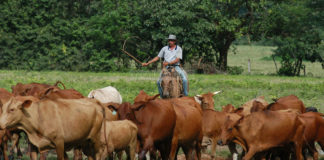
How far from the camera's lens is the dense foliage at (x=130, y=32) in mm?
36094

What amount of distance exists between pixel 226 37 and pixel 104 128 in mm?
29324

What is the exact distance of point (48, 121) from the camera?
8555 millimetres

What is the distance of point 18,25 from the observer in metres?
38.0

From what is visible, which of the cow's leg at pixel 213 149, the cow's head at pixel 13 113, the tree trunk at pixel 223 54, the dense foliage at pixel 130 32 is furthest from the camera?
the tree trunk at pixel 223 54

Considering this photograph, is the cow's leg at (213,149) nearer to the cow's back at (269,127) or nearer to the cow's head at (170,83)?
the cow's head at (170,83)

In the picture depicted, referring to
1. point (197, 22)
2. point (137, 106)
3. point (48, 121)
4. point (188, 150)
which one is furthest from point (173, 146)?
point (197, 22)

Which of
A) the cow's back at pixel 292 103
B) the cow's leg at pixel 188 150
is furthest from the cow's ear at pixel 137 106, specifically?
the cow's back at pixel 292 103

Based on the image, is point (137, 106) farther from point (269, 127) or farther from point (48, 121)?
point (269, 127)

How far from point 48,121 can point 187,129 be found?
3186 millimetres

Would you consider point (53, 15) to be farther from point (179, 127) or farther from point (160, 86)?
point (179, 127)

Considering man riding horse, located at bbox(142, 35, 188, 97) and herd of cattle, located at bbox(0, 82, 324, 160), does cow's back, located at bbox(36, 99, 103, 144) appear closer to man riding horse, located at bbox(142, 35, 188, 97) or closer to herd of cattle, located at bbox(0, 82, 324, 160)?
herd of cattle, located at bbox(0, 82, 324, 160)

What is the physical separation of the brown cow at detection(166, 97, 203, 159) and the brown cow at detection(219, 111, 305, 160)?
86 centimetres

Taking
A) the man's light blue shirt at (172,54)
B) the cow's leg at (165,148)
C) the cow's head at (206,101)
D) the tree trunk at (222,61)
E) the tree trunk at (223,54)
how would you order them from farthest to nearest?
the tree trunk at (222,61)
the tree trunk at (223,54)
the cow's head at (206,101)
the man's light blue shirt at (172,54)
the cow's leg at (165,148)

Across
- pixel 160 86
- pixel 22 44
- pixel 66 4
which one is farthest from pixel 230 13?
pixel 160 86
